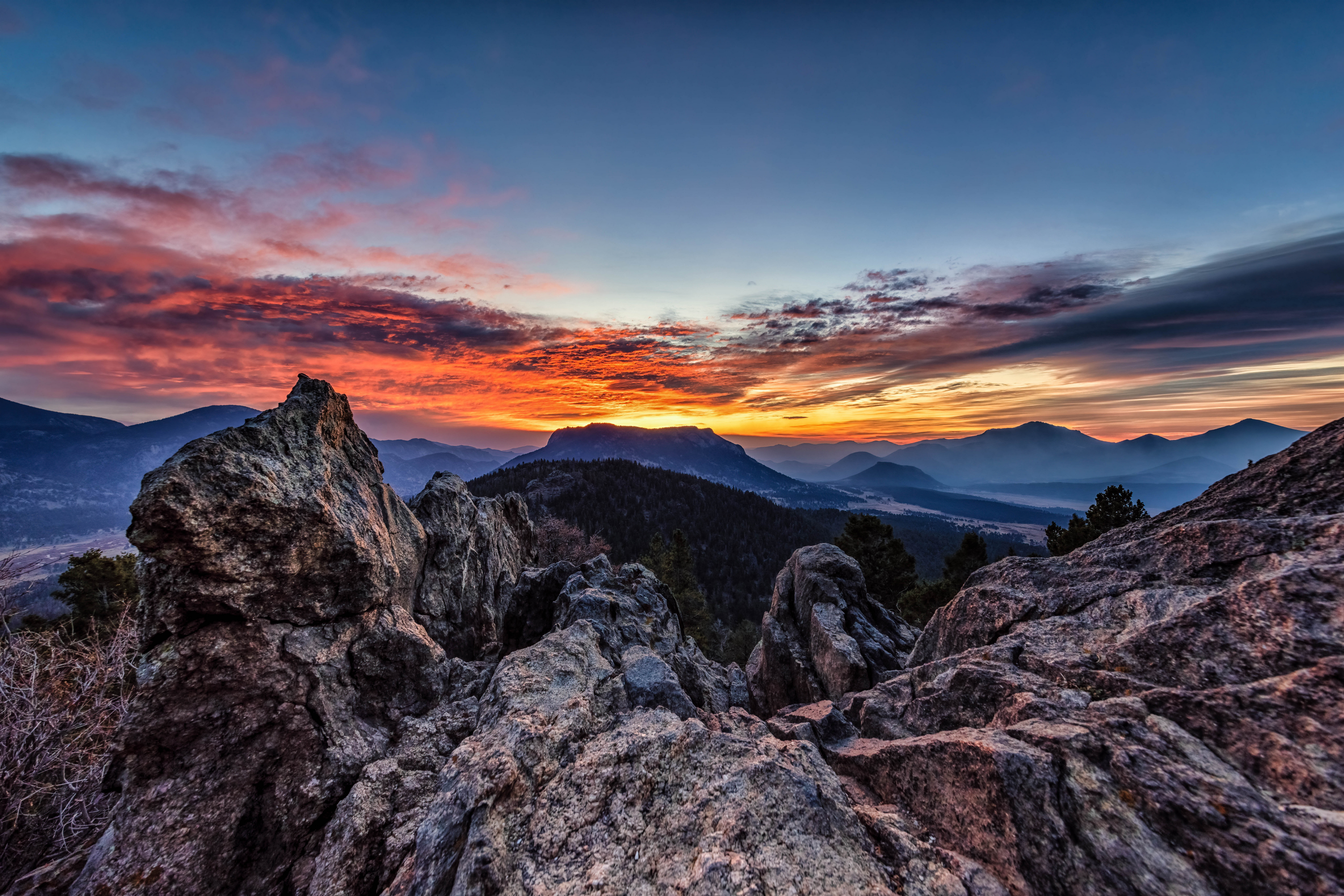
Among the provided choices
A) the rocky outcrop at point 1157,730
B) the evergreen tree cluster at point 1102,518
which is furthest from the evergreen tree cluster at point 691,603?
the rocky outcrop at point 1157,730

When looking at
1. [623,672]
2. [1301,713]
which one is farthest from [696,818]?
[1301,713]

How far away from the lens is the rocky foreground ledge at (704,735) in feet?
20.9

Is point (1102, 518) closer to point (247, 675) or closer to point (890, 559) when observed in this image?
point (890, 559)

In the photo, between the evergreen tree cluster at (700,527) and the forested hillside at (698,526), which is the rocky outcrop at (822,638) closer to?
the evergreen tree cluster at (700,527)

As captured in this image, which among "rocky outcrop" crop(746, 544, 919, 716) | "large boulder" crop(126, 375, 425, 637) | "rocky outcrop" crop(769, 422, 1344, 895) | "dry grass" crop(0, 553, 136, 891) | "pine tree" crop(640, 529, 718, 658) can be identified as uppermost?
"large boulder" crop(126, 375, 425, 637)

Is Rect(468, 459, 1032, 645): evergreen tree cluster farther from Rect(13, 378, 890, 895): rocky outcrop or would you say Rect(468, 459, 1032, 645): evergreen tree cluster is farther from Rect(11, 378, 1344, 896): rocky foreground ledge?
Rect(13, 378, 890, 895): rocky outcrop

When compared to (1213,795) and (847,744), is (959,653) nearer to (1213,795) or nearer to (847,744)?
(847,744)

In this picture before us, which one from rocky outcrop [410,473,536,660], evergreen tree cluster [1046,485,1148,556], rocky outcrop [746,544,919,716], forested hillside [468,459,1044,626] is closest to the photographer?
rocky outcrop [410,473,536,660]

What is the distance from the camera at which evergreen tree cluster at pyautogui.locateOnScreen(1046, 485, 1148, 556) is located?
3959 centimetres

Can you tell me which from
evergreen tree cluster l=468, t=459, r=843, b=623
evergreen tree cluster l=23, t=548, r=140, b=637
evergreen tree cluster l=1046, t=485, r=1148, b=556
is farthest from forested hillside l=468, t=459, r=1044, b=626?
evergreen tree cluster l=1046, t=485, r=1148, b=556

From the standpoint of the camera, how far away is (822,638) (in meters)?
23.9

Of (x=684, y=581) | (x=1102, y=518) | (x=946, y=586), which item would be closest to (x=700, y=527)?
(x=684, y=581)

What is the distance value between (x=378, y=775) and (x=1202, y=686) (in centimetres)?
1503

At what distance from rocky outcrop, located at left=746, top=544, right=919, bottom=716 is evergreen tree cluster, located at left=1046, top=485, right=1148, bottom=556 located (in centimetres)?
2279
